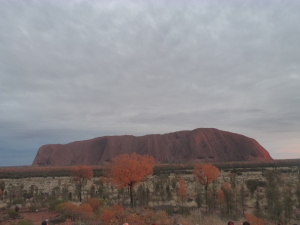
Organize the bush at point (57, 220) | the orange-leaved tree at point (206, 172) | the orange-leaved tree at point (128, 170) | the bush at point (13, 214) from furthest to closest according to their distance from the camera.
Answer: the orange-leaved tree at point (206, 172) → the orange-leaved tree at point (128, 170) → the bush at point (13, 214) → the bush at point (57, 220)

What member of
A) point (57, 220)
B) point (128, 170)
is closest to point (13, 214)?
point (57, 220)

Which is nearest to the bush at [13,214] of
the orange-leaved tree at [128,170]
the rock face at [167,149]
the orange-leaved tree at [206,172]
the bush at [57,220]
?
the bush at [57,220]

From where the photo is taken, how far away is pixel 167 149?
422 feet

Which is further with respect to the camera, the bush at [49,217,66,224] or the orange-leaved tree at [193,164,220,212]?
the orange-leaved tree at [193,164,220,212]

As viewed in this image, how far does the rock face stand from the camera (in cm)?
12088

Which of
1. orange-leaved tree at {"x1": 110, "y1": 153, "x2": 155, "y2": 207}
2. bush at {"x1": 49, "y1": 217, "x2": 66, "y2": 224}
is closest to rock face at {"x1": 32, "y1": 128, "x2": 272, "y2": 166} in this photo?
orange-leaved tree at {"x1": 110, "y1": 153, "x2": 155, "y2": 207}

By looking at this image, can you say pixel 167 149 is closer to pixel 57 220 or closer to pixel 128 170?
pixel 128 170

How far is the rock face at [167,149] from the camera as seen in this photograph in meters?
121

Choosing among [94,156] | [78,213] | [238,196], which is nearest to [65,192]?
[78,213]

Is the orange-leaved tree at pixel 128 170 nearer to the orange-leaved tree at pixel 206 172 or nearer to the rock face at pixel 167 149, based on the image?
the orange-leaved tree at pixel 206 172

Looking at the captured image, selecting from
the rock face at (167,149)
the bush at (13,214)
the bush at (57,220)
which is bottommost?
the bush at (57,220)

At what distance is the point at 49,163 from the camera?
449 ft

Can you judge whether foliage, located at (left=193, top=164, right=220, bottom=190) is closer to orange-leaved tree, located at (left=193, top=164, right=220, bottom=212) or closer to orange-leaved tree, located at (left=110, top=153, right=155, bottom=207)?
orange-leaved tree, located at (left=193, top=164, right=220, bottom=212)

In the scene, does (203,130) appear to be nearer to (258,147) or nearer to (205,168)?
(258,147)
